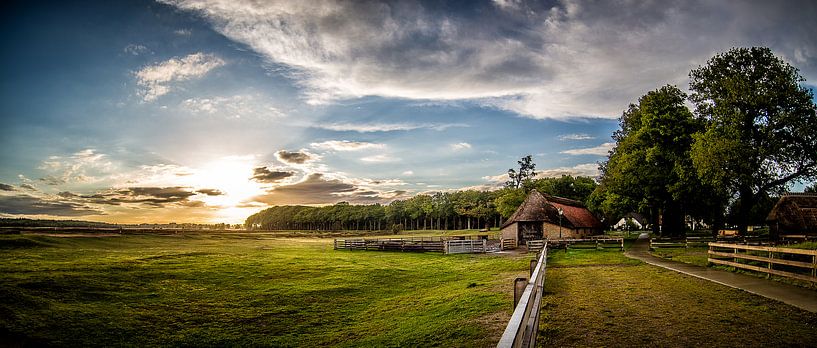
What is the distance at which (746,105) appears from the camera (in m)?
31.2

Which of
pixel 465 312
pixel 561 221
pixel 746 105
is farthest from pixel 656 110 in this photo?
pixel 465 312

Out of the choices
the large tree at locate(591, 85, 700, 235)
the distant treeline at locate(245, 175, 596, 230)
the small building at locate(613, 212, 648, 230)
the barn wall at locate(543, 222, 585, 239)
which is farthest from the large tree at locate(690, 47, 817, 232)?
the small building at locate(613, 212, 648, 230)

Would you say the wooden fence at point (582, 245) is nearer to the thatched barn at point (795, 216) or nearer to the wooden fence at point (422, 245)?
the wooden fence at point (422, 245)

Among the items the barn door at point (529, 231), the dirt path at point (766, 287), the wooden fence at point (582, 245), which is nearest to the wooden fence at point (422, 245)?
the barn door at point (529, 231)

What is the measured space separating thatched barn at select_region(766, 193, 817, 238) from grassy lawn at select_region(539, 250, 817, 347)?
92.1ft

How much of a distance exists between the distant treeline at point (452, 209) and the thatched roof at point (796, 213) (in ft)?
119

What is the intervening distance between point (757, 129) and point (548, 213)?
18.0 m

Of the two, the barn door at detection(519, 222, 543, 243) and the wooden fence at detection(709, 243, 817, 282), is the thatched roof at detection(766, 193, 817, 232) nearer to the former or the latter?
the barn door at detection(519, 222, 543, 243)

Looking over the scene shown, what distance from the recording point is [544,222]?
4244 centimetres

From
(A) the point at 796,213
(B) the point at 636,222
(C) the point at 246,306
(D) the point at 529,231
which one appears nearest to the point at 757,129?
(A) the point at 796,213

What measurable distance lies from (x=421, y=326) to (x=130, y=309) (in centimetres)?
1010

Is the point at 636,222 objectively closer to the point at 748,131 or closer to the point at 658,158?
the point at 658,158

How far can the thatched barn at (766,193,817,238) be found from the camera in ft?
106

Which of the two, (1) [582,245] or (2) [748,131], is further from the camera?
(1) [582,245]
